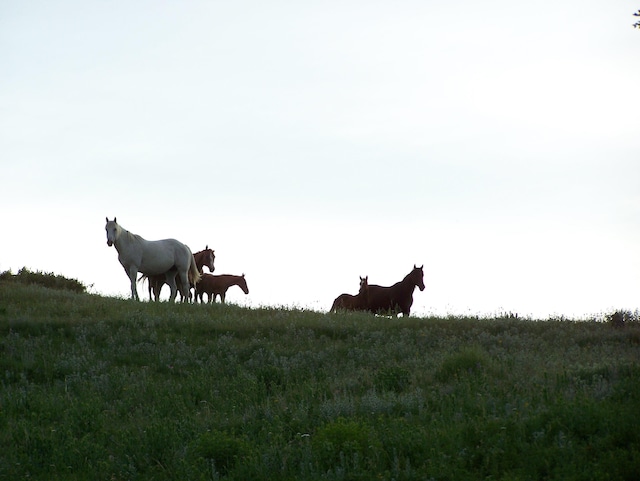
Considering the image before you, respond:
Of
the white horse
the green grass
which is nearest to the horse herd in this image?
the white horse

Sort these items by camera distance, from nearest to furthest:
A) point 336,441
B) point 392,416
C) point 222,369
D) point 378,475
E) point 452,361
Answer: point 378,475 → point 336,441 → point 392,416 → point 452,361 → point 222,369

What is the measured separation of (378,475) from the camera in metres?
8.30

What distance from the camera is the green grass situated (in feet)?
28.3

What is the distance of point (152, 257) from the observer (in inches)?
981

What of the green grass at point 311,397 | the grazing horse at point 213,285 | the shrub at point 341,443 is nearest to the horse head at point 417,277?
the green grass at point 311,397

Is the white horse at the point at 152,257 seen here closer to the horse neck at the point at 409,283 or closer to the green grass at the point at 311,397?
the green grass at the point at 311,397

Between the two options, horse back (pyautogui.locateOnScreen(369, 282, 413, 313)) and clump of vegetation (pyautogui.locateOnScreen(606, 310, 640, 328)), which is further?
horse back (pyautogui.locateOnScreen(369, 282, 413, 313))

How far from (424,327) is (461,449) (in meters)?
8.38

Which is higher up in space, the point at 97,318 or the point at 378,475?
the point at 97,318

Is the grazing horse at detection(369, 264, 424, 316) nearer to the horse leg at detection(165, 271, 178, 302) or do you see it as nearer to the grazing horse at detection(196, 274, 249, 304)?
the horse leg at detection(165, 271, 178, 302)

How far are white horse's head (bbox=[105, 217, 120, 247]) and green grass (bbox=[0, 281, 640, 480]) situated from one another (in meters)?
4.65

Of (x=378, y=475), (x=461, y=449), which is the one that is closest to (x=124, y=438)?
(x=378, y=475)

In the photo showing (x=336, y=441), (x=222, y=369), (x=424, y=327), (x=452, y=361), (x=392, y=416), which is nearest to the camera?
(x=336, y=441)

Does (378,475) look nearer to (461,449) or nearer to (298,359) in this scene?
(461,449)
